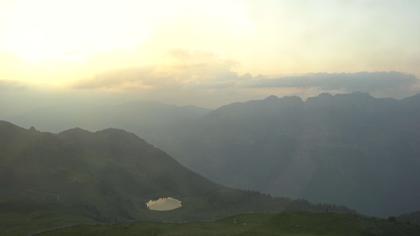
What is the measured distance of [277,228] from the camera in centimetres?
6372

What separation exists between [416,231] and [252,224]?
25.2m

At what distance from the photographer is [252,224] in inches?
2608

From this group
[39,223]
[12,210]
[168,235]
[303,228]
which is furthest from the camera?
[12,210]

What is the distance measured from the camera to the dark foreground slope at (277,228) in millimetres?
61000

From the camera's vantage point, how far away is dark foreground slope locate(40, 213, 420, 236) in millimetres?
61000

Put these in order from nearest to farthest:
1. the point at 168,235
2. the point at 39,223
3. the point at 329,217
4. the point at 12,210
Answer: the point at 168,235 < the point at 329,217 < the point at 39,223 < the point at 12,210

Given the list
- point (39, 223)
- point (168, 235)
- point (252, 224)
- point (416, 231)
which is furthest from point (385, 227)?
point (39, 223)

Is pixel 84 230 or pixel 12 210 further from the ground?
pixel 84 230

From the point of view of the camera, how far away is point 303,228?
209 ft

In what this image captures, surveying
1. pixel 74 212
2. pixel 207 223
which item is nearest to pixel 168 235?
pixel 207 223

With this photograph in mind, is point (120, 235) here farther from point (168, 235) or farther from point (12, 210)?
point (12, 210)

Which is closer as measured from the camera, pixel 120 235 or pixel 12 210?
pixel 120 235

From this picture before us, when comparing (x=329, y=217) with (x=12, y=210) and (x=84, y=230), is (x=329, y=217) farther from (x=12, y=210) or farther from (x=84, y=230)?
(x=12, y=210)

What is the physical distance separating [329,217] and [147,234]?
26491mm
